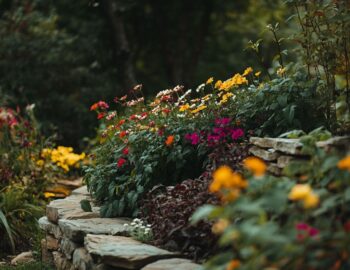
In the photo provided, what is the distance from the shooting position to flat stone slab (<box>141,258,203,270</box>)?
3518 millimetres

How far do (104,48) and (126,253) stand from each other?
10.7 m

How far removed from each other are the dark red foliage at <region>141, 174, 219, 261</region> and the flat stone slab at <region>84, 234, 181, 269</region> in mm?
129

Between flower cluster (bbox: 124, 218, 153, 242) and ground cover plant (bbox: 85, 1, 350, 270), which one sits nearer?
ground cover plant (bbox: 85, 1, 350, 270)

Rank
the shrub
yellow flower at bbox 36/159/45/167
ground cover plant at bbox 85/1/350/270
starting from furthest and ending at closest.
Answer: yellow flower at bbox 36/159/45/167
ground cover plant at bbox 85/1/350/270
the shrub

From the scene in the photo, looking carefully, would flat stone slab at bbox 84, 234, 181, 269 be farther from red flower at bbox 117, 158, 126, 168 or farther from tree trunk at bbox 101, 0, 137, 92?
tree trunk at bbox 101, 0, 137, 92

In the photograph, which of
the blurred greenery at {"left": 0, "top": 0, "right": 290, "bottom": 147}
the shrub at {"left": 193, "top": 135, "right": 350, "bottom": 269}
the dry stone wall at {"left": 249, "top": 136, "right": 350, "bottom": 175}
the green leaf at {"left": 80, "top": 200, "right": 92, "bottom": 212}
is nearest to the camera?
the shrub at {"left": 193, "top": 135, "right": 350, "bottom": 269}

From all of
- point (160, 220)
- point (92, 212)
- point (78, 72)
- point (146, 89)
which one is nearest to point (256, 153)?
point (160, 220)

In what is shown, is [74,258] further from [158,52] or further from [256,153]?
[158,52]

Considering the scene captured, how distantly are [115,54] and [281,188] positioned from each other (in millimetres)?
11463

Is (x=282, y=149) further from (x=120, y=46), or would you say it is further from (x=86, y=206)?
(x=120, y=46)

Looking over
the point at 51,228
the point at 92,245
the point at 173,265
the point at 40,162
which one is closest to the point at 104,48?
the point at 40,162

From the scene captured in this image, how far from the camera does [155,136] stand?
516 cm

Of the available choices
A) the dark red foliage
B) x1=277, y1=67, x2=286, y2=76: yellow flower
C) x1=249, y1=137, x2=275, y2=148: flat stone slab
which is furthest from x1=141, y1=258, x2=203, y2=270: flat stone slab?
x1=277, y1=67, x2=286, y2=76: yellow flower

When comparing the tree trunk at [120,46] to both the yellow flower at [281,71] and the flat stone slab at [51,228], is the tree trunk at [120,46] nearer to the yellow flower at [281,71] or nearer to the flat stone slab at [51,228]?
the flat stone slab at [51,228]
